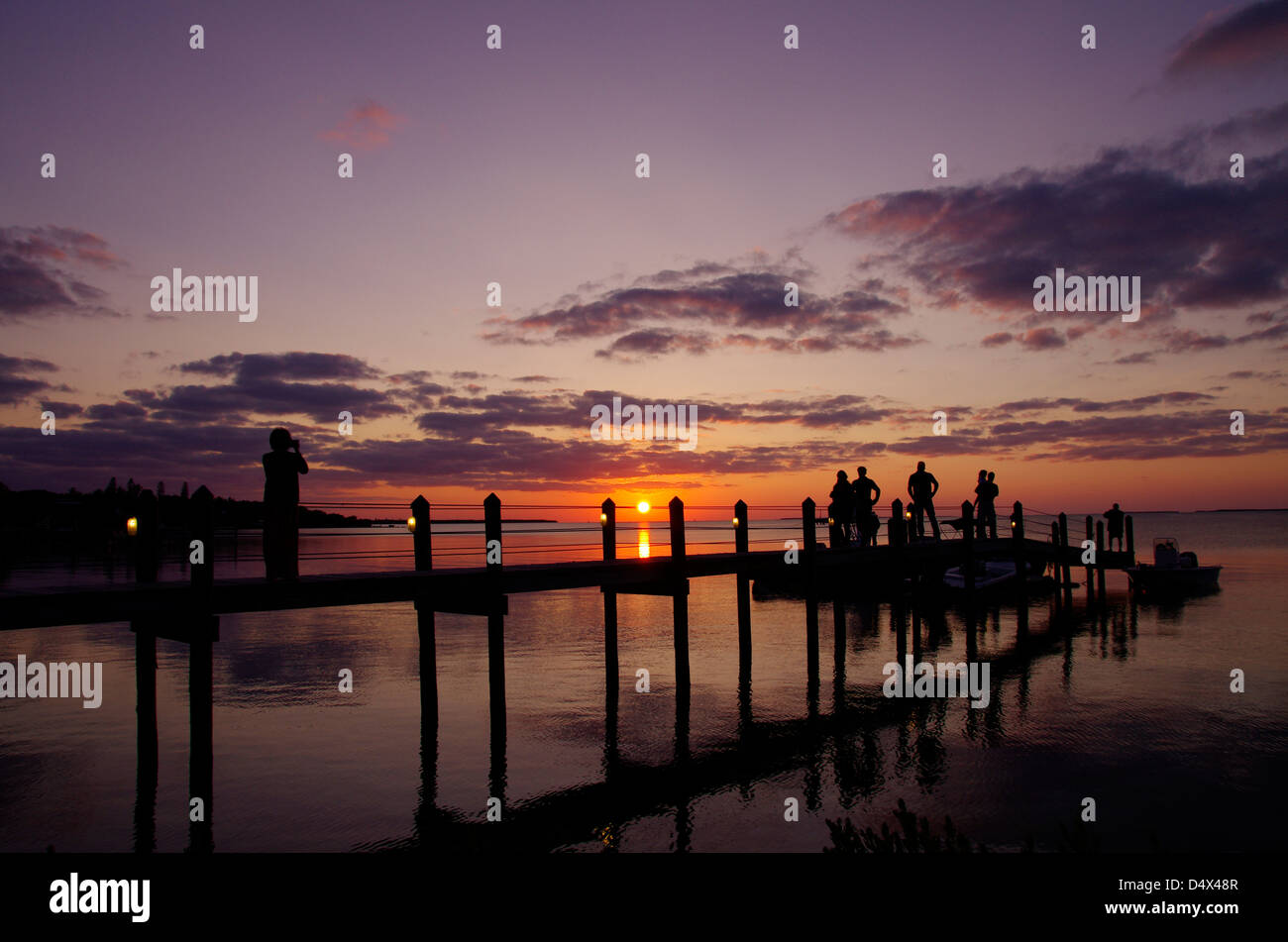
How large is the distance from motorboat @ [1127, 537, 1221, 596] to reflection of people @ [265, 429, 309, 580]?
42.9 metres

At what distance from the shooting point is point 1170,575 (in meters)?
42.5

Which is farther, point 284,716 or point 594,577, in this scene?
point 284,716

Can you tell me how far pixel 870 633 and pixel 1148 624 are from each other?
11764 millimetres

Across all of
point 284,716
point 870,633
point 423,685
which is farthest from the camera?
point 870,633

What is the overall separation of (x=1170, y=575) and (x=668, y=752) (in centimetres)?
3729

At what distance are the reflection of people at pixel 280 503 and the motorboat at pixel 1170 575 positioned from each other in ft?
141

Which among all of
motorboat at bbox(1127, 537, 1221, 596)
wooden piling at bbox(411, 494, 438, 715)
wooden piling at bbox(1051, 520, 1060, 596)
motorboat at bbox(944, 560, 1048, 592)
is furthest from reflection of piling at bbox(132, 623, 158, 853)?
motorboat at bbox(1127, 537, 1221, 596)

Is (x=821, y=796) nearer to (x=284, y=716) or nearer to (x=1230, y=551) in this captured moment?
(x=284, y=716)

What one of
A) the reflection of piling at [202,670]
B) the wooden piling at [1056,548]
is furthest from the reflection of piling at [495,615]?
the wooden piling at [1056,548]

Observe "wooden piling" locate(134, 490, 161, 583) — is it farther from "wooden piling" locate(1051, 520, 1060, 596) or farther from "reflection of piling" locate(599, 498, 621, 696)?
"wooden piling" locate(1051, 520, 1060, 596)

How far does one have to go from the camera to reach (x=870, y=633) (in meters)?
32.0
